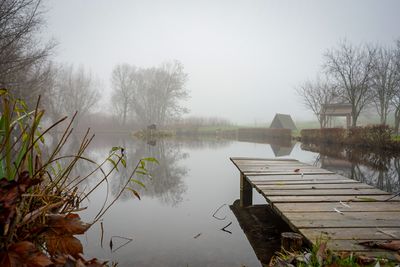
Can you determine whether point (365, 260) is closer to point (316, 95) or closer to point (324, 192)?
point (324, 192)

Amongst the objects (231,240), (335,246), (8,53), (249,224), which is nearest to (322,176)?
(249,224)

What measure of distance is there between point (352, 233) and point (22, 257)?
7.94ft

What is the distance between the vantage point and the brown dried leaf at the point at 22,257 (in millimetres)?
1009

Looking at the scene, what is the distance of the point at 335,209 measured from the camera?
3010 mm

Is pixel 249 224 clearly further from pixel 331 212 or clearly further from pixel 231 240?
pixel 331 212

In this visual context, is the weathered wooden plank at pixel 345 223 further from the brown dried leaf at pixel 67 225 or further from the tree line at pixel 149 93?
the tree line at pixel 149 93

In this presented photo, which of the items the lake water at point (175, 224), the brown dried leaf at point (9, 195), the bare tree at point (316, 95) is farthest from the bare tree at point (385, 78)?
the brown dried leaf at point (9, 195)

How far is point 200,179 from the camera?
7.87 meters

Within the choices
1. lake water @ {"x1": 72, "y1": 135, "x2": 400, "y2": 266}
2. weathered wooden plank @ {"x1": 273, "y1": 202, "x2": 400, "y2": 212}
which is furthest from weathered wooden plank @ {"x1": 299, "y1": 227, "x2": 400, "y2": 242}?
lake water @ {"x1": 72, "y1": 135, "x2": 400, "y2": 266}

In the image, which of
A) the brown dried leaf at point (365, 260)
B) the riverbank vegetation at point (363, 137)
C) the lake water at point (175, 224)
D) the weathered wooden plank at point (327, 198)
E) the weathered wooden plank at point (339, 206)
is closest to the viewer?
the brown dried leaf at point (365, 260)

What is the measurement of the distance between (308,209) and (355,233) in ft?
2.45

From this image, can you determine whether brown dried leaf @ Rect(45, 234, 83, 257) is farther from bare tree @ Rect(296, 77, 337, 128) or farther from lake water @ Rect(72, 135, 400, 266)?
bare tree @ Rect(296, 77, 337, 128)

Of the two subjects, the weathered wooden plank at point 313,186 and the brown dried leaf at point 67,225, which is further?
the weathered wooden plank at point 313,186

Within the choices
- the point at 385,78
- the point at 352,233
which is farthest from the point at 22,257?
the point at 385,78
